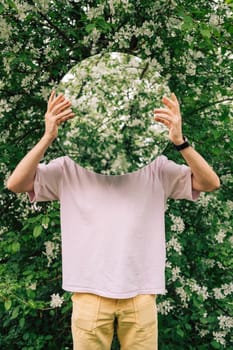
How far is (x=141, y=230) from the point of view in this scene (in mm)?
1787

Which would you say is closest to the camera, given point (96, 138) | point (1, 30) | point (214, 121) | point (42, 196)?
point (96, 138)

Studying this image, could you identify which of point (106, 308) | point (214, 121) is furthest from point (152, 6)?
point (106, 308)

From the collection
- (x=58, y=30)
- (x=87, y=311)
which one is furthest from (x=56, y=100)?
(x=58, y=30)

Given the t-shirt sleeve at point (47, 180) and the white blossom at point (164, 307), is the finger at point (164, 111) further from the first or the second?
the white blossom at point (164, 307)

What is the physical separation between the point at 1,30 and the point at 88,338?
172 cm

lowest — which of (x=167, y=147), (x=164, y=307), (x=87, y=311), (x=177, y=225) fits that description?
(x=164, y=307)

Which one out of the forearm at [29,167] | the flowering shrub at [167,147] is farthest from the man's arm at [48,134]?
the flowering shrub at [167,147]

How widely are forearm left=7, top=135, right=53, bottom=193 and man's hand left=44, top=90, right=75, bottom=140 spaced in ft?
0.10

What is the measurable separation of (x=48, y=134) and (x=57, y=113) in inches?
3.0

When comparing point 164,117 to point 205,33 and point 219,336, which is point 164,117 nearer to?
point 205,33

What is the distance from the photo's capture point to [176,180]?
6.10 feet

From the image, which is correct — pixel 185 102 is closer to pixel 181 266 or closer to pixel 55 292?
pixel 181 266

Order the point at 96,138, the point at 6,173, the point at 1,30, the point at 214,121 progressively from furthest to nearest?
the point at 214,121 → the point at 6,173 → the point at 1,30 → the point at 96,138

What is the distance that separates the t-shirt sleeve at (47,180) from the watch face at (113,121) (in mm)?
138
